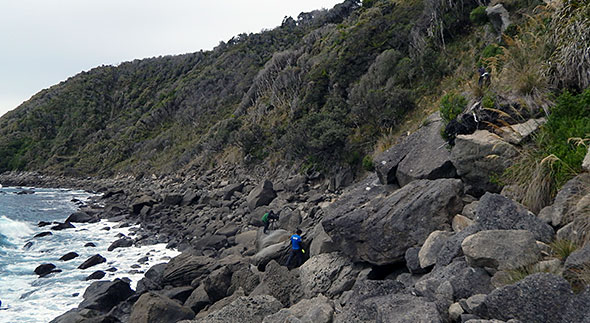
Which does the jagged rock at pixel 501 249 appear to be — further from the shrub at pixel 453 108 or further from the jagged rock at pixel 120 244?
the jagged rock at pixel 120 244

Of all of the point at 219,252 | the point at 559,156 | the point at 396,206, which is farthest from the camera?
the point at 219,252

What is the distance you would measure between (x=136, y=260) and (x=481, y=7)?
19.8 metres

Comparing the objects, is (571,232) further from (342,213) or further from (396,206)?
(342,213)

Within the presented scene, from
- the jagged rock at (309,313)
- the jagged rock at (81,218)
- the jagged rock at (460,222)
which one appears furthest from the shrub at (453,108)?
the jagged rock at (81,218)

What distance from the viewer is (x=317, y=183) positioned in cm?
1784

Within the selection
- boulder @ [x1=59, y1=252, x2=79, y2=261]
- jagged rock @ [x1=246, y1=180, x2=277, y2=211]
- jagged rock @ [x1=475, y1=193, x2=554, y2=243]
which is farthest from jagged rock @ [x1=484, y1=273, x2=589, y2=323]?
boulder @ [x1=59, y1=252, x2=79, y2=261]

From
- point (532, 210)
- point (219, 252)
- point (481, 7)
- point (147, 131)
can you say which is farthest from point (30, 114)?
point (532, 210)

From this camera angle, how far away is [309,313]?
482 centimetres

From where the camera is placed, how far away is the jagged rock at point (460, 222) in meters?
5.26

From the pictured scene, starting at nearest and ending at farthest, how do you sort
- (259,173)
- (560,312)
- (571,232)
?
(560,312) → (571,232) → (259,173)

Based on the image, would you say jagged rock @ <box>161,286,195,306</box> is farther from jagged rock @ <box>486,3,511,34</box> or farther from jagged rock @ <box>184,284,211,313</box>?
jagged rock @ <box>486,3,511,34</box>

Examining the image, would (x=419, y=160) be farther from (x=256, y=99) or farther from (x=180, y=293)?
(x=256, y=99)

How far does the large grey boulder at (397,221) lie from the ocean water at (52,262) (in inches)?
387

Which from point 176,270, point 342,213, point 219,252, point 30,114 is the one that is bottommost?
point 219,252
